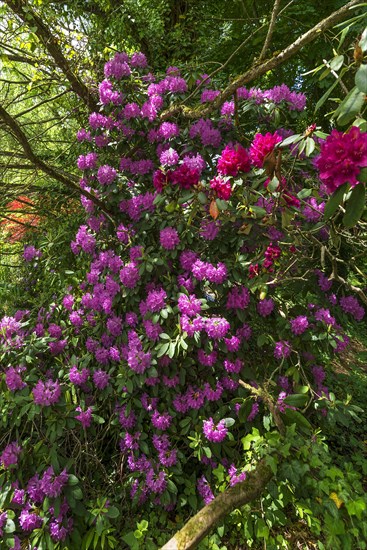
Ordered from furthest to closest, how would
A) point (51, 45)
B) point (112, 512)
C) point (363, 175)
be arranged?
1. point (51, 45)
2. point (112, 512)
3. point (363, 175)

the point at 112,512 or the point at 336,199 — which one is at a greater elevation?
the point at 336,199

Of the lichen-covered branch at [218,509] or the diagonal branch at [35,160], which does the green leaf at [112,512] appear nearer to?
the lichen-covered branch at [218,509]

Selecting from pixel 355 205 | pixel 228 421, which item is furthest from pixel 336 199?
pixel 228 421

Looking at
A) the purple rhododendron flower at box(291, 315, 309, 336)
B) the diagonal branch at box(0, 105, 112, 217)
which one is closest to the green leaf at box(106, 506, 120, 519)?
the purple rhododendron flower at box(291, 315, 309, 336)

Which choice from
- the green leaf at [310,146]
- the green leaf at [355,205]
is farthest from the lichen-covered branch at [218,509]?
the green leaf at [310,146]

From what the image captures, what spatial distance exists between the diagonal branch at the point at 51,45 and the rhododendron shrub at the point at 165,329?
0.47 metres

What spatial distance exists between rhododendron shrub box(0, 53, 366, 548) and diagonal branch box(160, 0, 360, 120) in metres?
0.07

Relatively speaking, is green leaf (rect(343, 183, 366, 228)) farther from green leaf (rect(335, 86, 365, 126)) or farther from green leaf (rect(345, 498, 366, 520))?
green leaf (rect(345, 498, 366, 520))

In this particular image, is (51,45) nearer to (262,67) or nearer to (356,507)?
(262,67)

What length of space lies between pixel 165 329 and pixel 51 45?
7.35ft

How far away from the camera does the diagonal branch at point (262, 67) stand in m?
1.49

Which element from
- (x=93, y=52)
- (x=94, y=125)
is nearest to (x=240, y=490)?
(x=94, y=125)

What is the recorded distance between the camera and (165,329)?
192cm

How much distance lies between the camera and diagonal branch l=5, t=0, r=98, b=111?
2.51 meters
